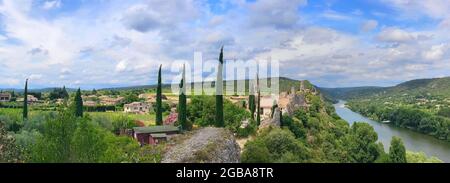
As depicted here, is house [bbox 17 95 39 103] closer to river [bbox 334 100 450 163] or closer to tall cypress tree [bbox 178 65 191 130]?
tall cypress tree [bbox 178 65 191 130]

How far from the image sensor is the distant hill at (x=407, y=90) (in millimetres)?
126225

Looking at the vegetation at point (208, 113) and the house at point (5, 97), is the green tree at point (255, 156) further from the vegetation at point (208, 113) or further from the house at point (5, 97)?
the house at point (5, 97)

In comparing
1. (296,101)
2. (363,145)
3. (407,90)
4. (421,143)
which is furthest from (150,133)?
(407,90)

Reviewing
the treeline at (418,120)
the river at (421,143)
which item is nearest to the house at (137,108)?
the river at (421,143)

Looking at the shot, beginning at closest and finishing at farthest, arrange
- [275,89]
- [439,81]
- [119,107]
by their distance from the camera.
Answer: [119,107] → [275,89] → [439,81]

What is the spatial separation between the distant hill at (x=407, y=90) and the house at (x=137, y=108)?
75.5 m

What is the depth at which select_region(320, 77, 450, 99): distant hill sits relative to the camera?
126225 mm

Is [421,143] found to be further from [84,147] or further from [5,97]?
[5,97]

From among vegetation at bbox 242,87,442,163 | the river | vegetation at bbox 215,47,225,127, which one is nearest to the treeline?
the river
